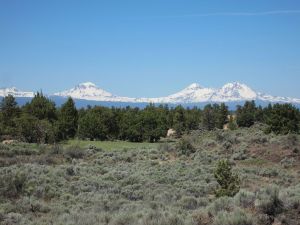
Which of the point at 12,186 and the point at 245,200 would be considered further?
the point at 12,186

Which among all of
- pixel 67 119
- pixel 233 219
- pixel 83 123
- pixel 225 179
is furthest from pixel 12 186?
pixel 83 123

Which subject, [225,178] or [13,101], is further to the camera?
[13,101]

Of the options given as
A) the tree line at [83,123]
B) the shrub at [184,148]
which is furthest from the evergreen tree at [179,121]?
the shrub at [184,148]

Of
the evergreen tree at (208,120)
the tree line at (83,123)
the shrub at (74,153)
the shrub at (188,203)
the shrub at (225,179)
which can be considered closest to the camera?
the shrub at (188,203)

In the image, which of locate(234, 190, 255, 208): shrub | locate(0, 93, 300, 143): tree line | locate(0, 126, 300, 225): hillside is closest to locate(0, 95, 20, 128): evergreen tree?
locate(0, 93, 300, 143): tree line

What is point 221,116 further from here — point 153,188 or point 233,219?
point 233,219

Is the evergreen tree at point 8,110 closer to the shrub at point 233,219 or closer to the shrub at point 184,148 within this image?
the shrub at point 184,148

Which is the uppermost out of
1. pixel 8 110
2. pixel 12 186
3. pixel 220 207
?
pixel 8 110

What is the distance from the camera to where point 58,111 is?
201 ft

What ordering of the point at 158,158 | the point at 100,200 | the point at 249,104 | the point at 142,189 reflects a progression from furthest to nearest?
the point at 249,104 < the point at 158,158 < the point at 142,189 < the point at 100,200

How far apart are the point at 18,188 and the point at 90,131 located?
149 ft

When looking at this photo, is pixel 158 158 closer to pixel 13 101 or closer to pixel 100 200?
pixel 100 200

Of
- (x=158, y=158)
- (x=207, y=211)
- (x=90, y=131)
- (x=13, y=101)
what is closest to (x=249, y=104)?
(x=90, y=131)

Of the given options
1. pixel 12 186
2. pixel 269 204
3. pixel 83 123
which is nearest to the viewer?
pixel 269 204
